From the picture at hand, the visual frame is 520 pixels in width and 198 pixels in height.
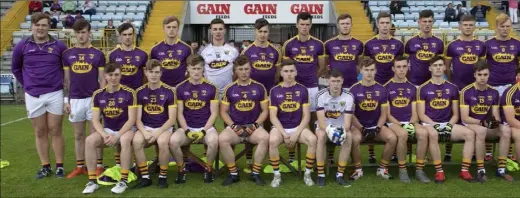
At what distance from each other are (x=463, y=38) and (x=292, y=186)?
284 cm

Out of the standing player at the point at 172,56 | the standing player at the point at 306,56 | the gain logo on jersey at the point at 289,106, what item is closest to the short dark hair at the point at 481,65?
the standing player at the point at 306,56

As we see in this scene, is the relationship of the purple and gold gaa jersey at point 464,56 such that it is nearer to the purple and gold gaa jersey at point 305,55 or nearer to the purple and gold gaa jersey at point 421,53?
the purple and gold gaa jersey at point 421,53

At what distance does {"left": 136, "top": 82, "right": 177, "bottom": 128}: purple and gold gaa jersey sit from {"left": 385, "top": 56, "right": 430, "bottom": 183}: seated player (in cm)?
246

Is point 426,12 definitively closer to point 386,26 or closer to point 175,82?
point 386,26

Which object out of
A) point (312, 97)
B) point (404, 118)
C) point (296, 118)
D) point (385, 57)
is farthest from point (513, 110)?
point (296, 118)

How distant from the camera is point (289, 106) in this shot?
17.7 feet

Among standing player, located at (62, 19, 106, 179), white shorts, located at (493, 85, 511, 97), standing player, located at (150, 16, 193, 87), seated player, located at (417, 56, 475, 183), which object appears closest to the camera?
seated player, located at (417, 56, 475, 183)

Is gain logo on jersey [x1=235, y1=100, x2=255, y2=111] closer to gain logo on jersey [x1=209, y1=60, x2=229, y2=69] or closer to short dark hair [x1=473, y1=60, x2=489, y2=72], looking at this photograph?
gain logo on jersey [x1=209, y1=60, x2=229, y2=69]

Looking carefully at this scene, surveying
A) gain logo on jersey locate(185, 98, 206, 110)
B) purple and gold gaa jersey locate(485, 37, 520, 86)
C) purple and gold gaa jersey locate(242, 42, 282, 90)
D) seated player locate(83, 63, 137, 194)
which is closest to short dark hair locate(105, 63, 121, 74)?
seated player locate(83, 63, 137, 194)

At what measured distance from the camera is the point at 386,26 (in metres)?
5.78

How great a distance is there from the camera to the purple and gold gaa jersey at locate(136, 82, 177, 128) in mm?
5312

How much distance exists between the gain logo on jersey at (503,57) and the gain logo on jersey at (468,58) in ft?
0.84

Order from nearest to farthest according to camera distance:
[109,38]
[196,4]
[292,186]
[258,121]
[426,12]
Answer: [292,186] → [258,121] → [426,12] → [109,38] → [196,4]

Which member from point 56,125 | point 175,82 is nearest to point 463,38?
point 175,82
